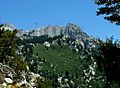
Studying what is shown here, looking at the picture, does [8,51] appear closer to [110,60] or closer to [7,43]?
[7,43]

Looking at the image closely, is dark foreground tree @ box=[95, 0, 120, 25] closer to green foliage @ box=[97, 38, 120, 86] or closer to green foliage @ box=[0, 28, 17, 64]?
green foliage @ box=[97, 38, 120, 86]

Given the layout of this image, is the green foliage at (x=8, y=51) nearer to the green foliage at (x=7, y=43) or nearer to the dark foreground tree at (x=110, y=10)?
the green foliage at (x=7, y=43)

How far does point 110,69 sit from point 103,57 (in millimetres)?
1071

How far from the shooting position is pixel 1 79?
4841 centimetres

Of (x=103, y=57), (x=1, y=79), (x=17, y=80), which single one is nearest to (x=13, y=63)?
(x=17, y=80)

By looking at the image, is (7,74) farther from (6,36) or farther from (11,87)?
(6,36)

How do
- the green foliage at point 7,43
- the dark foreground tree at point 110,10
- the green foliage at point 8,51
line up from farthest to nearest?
the green foliage at point 7,43 < the green foliage at point 8,51 < the dark foreground tree at point 110,10

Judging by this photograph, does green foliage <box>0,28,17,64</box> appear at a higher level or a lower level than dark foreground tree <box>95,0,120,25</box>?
higher

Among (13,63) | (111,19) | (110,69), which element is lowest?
(110,69)

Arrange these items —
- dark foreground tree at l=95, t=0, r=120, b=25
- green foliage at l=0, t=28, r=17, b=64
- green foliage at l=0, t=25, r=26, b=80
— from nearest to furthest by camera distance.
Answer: dark foreground tree at l=95, t=0, r=120, b=25, green foliage at l=0, t=25, r=26, b=80, green foliage at l=0, t=28, r=17, b=64

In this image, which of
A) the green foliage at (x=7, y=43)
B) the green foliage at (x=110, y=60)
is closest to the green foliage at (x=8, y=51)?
the green foliage at (x=7, y=43)

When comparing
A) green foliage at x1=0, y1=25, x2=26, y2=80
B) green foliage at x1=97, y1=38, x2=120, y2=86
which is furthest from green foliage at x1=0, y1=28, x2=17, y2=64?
green foliage at x1=97, y1=38, x2=120, y2=86

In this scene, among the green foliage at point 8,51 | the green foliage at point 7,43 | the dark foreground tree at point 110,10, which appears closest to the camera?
the dark foreground tree at point 110,10

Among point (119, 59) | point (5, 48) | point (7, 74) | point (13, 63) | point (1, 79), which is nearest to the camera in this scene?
point (119, 59)
